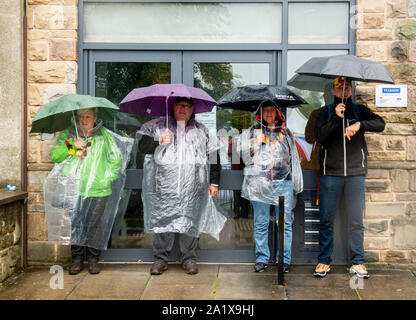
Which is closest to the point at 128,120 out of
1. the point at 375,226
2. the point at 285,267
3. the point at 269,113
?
the point at 269,113

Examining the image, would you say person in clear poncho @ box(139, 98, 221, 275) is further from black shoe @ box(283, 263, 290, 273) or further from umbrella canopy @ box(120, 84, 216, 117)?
black shoe @ box(283, 263, 290, 273)

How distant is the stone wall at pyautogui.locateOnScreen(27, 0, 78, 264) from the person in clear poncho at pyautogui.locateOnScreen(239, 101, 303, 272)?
214 cm

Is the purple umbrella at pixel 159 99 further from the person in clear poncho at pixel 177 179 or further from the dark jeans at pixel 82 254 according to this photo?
the dark jeans at pixel 82 254

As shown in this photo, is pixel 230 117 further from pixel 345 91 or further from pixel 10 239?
pixel 10 239

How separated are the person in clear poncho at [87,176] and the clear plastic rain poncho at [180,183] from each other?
1.37ft

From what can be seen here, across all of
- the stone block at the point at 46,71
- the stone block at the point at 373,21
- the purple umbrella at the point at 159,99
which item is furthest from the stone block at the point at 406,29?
the stone block at the point at 46,71

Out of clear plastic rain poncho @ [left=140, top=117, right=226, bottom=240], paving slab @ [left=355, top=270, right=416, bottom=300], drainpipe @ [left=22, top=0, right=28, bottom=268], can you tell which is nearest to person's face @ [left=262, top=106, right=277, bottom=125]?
clear plastic rain poncho @ [left=140, top=117, right=226, bottom=240]

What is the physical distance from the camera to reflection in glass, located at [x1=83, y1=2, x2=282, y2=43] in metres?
5.45

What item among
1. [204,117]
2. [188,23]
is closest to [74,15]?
[188,23]

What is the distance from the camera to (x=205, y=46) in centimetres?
540

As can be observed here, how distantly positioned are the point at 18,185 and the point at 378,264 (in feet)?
13.4

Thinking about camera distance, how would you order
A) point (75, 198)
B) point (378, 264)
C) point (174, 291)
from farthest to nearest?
point (378, 264), point (75, 198), point (174, 291)

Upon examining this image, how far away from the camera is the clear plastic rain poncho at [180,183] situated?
4.96 meters

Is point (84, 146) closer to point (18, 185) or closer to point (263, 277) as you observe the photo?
point (18, 185)
